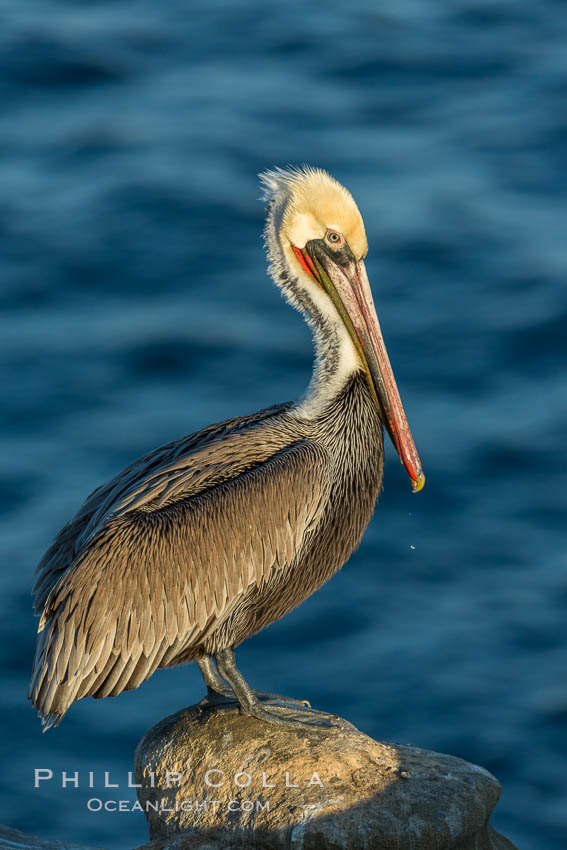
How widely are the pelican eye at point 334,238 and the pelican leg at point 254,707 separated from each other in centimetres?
221

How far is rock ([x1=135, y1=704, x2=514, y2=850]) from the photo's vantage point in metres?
6.58

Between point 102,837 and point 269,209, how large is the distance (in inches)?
195

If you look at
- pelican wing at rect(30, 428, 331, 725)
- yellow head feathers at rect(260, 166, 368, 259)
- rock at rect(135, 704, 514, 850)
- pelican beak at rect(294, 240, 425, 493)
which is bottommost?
rock at rect(135, 704, 514, 850)

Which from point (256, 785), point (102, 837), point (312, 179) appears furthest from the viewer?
point (102, 837)

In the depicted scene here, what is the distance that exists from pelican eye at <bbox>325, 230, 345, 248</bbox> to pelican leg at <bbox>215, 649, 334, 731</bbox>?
7.24 ft

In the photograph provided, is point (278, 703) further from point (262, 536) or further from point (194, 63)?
point (194, 63)

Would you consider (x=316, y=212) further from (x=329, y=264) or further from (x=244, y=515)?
(x=244, y=515)

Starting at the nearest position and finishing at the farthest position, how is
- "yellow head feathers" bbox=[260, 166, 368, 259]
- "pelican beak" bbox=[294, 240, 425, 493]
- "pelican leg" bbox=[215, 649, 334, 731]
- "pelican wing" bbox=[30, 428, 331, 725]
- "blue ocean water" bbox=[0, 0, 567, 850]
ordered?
"pelican wing" bbox=[30, 428, 331, 725] < "pelican leg" bbox=[215, 649, 334, 731] < "yellow head feathers" bbox=[260, 166, 368, 259] < "pelican beak" bbox=[294, 240, 425, 493] < "blue ocean water" bbox=[0, 0, 567, 850]

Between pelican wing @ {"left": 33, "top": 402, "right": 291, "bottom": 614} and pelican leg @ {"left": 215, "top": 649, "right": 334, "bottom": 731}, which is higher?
pelican wing @ {"left": 33, "top": 402, "right": 291, "bottom": 614}

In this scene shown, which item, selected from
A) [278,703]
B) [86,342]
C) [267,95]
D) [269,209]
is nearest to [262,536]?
[278,703]

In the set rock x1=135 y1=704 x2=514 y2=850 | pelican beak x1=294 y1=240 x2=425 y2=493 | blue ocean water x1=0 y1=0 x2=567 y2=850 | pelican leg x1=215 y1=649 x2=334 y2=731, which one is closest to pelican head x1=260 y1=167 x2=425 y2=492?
pelican beak x1=294 y1=240 x2=425 y2=493

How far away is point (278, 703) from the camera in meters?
7.43

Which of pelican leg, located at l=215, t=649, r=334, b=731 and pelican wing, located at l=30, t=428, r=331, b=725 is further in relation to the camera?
pelican leg, located at l=215, t=649, r=334, b=731

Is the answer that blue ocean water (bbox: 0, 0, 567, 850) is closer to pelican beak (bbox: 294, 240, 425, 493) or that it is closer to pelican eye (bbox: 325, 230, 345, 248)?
pelican beak (bbox: 294, 240, 425, 493)
